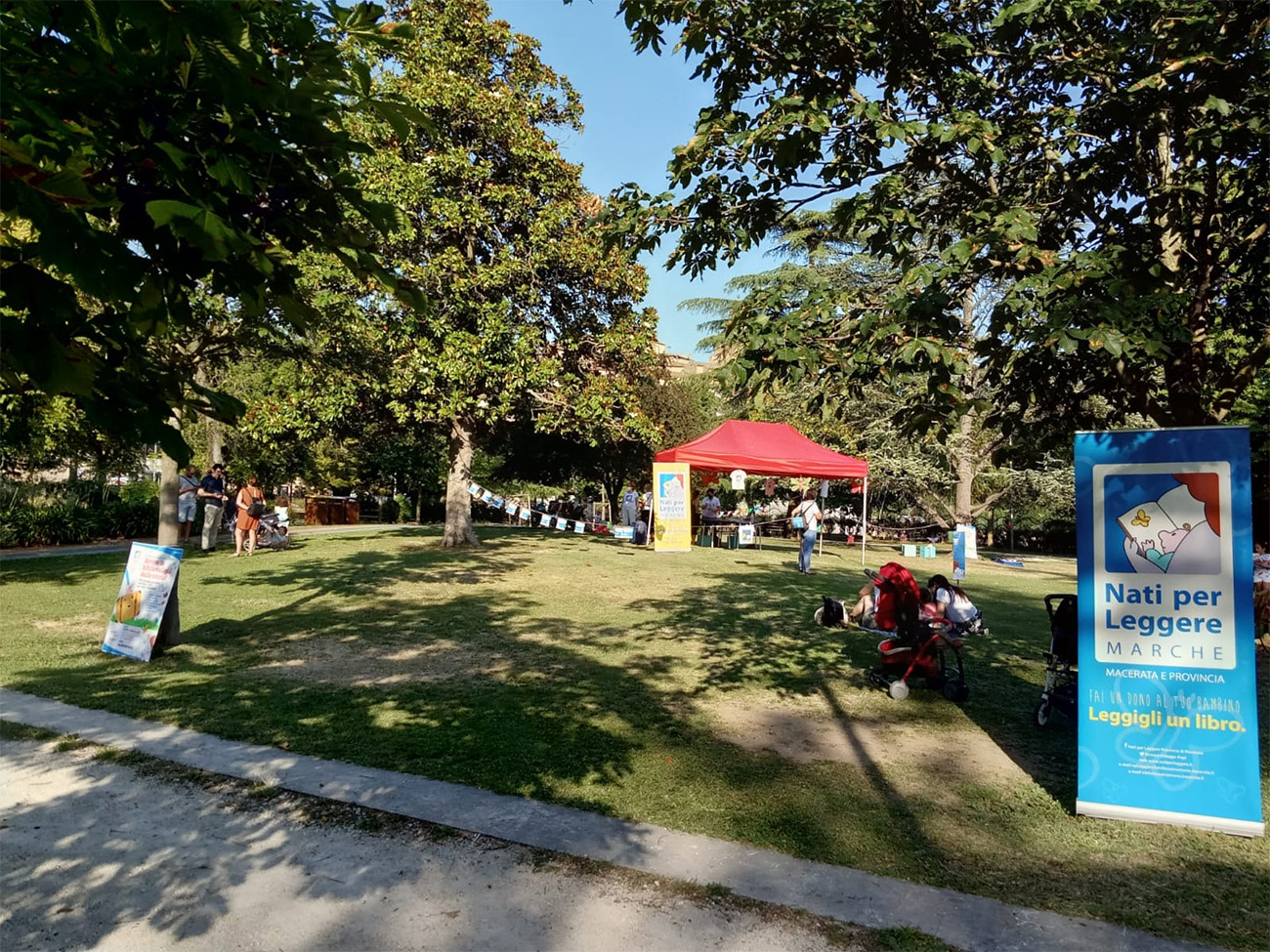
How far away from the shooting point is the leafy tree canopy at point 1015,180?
4.62m

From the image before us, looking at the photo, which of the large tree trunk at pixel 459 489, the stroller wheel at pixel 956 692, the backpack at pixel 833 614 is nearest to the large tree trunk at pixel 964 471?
the large tree trunk at pixel 459 489

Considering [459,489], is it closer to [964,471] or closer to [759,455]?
[759,455]

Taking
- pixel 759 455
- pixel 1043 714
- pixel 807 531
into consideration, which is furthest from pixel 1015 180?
pixel 759 455

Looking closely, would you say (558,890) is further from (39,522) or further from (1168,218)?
(39,522)

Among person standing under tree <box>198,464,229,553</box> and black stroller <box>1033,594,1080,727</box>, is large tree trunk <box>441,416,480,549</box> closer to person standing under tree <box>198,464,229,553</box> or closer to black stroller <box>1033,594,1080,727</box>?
person standing under tree <box>198,464,229,553</box>

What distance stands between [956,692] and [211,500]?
16.0 meters

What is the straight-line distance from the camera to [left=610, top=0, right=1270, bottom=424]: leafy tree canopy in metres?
4.62

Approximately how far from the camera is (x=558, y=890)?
3451 mm

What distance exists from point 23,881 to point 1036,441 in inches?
288

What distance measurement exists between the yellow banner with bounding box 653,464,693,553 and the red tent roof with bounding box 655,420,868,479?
1.17 feet

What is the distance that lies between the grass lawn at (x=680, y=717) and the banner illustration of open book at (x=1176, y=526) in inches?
57.9

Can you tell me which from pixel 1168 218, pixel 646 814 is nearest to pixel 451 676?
pixel 646 814

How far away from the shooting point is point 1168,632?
450 centimetres

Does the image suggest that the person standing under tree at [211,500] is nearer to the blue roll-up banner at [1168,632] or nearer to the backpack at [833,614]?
the backpack at [833,614]
